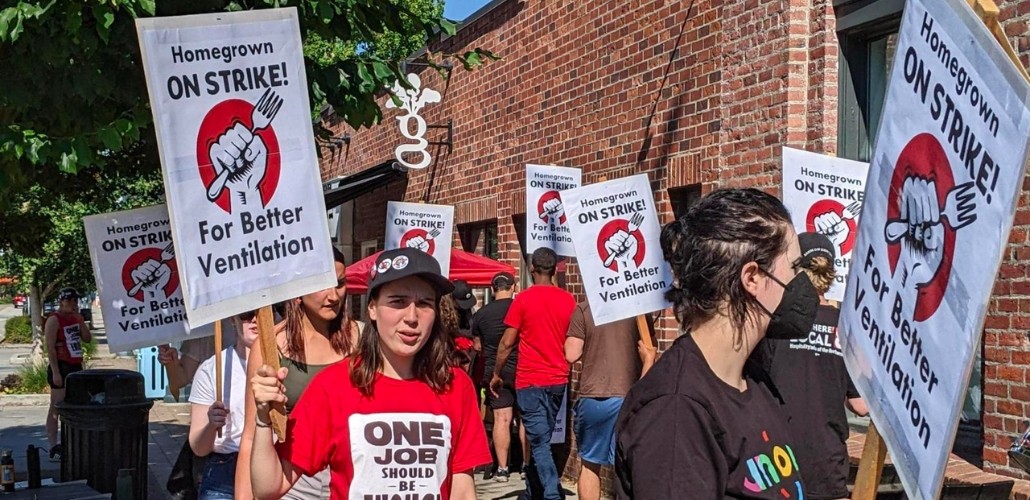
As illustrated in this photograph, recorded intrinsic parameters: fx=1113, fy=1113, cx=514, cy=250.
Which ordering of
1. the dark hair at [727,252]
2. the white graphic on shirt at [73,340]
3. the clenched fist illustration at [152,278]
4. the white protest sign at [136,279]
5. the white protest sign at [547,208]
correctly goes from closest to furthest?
the dark hair at [727,252] → the white protest sign at [136,279] → the clenched fist illustration at [152,278] → the white protest sign at [547,208] → the white graphic on shirt at [73,340]

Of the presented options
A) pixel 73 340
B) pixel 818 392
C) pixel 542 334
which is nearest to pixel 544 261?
pixel 542 334

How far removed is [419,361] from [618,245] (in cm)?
415

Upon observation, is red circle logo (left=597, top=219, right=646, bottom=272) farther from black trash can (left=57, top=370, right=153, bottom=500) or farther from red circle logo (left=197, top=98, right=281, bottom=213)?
red circle logo (left=197, top=98, right=281, bottom=213)

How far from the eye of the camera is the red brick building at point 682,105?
18.4 feet

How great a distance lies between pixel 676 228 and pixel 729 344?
1.18 ft

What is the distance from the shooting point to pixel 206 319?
12.1ft

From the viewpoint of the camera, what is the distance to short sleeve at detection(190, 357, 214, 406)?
16.1 feet

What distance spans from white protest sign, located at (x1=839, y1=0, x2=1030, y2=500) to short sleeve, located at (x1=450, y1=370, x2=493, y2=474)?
132 cm

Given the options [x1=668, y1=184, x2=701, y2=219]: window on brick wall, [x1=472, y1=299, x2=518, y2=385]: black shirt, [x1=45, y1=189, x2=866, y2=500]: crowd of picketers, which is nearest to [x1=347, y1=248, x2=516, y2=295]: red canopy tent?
[x1=472, y1=299, x2=518, y2=385]: black shirt

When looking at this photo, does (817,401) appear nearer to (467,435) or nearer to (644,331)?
(467,435)

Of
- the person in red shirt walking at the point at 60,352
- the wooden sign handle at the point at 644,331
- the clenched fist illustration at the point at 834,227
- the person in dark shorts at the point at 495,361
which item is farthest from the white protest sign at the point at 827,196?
the person in red shirt walking at the point at 60,352

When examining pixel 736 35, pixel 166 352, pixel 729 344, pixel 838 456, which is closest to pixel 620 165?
pixel 736 35

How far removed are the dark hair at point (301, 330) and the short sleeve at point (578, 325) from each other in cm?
391

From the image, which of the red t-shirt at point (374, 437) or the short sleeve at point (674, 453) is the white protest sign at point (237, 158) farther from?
the short sleeve at point (674, 453)
